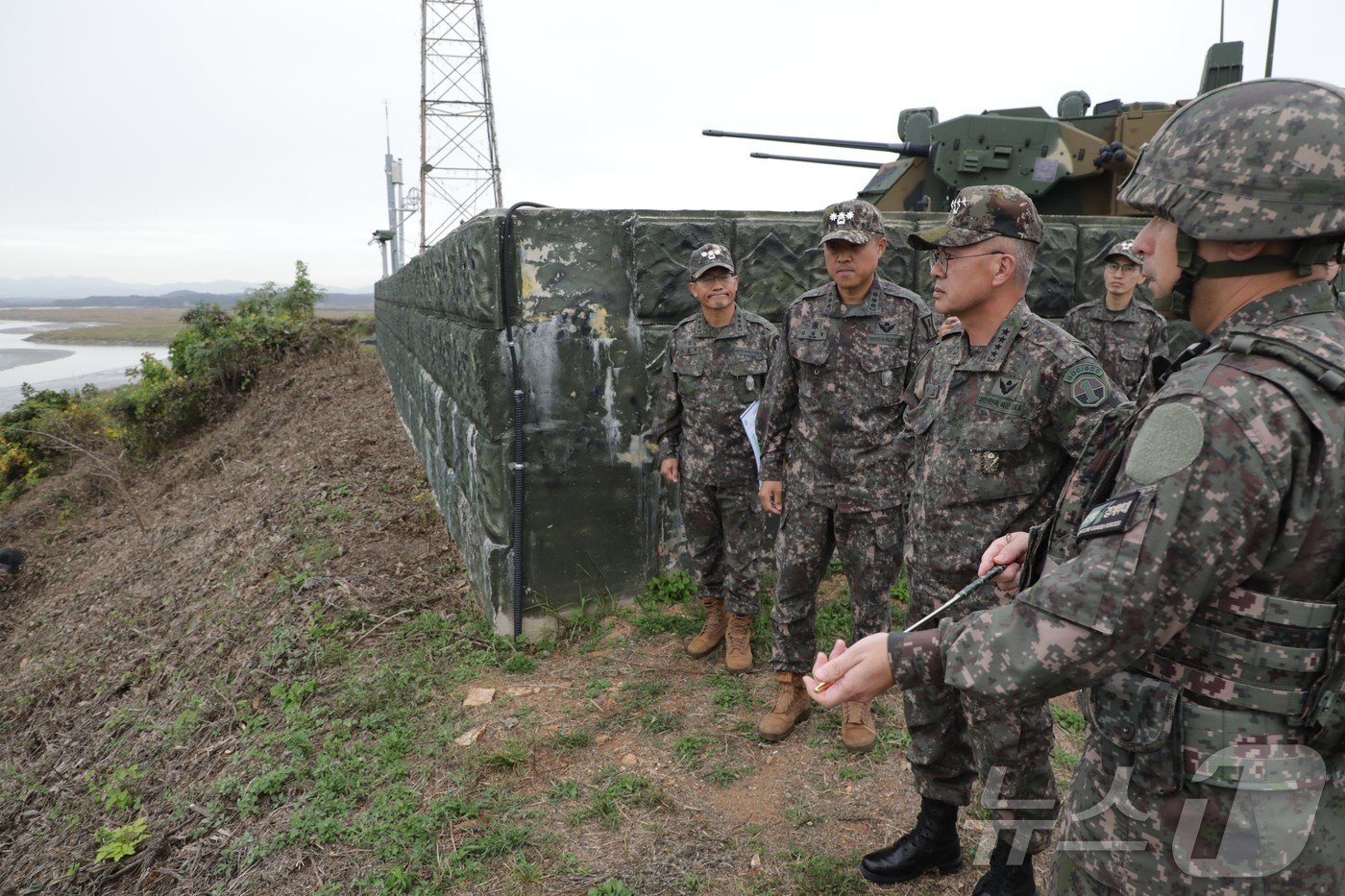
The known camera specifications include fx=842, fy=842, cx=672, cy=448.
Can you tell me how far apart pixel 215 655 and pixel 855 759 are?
3613mm

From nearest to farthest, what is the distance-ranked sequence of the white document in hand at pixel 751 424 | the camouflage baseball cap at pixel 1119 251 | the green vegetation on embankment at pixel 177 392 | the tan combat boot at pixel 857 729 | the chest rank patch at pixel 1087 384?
the chest rank patch at pixel 1087 384
the tan combat boot at pixel 857 729
the white document in hand at pixel 751 424
the camouflage baseball cap at pixel 1119 251
the green vegetation on embankment at pixel 177 392

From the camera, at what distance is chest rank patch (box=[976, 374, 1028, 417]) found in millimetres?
2242

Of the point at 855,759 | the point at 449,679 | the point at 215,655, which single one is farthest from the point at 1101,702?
the point at 215,655

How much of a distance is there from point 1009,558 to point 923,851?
1.24m

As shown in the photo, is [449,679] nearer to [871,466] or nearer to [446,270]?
[871,466]

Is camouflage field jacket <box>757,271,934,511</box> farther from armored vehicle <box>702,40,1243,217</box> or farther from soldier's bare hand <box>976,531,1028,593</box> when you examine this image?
armored vehicle <box>702,40,1243,217</box>

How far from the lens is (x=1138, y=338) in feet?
16.7

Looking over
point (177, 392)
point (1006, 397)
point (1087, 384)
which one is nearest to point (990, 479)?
point (1006, 397)

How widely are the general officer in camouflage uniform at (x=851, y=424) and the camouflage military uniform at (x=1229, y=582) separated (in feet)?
5.84

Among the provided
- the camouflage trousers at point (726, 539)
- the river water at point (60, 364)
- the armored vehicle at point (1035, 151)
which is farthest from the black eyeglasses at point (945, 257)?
the river water at point (60, 364)

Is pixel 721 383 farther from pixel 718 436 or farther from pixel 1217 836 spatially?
pixel 1217 836

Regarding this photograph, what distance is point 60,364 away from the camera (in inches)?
2277

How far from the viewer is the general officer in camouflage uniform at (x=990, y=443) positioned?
7.30ft

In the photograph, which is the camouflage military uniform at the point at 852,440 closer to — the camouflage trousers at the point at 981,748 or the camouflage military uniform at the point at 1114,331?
the camouflage trousers at the point at 981,748
